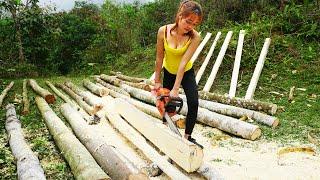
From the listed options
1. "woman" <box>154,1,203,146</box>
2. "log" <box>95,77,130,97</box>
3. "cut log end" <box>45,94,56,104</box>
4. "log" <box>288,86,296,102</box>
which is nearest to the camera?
"woman" <box>154,1,203,146</box>

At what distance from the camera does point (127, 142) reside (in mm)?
5195

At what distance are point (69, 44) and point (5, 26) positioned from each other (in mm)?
2625

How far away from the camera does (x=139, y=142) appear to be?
4.68 meters

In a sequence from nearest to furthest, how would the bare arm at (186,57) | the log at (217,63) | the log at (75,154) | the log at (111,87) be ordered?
1. the log at (75,154)
2. the bare arm at (186,57)
3. the log at (217,63)
4. the log at (111,87)

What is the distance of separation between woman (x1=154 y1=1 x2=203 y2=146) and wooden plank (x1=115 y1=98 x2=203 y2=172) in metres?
0.33

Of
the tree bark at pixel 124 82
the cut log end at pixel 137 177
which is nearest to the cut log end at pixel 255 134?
the cut log end at pixel 137 177

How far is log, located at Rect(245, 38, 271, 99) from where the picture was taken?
721cm

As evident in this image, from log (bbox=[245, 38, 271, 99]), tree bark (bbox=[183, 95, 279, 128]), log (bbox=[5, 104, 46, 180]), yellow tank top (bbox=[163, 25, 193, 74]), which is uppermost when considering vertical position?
yellow tank top (bbox=[163, 25, 193, 74])

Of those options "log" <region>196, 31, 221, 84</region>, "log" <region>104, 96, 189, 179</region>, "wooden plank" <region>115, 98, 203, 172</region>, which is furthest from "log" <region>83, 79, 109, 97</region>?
"wooden plank" <region>115, 98, 203, 172</region>

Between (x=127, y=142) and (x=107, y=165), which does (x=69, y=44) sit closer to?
(x=127, y=142)

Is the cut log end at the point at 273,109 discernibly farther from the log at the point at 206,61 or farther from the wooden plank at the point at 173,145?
the log at the point at 206,61

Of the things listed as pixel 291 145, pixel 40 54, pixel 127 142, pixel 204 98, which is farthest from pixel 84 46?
pixel 291 145

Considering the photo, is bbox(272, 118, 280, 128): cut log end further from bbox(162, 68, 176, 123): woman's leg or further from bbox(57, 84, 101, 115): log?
bbox(57, 84, 101, 115): log

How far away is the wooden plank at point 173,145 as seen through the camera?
3.60 meters
